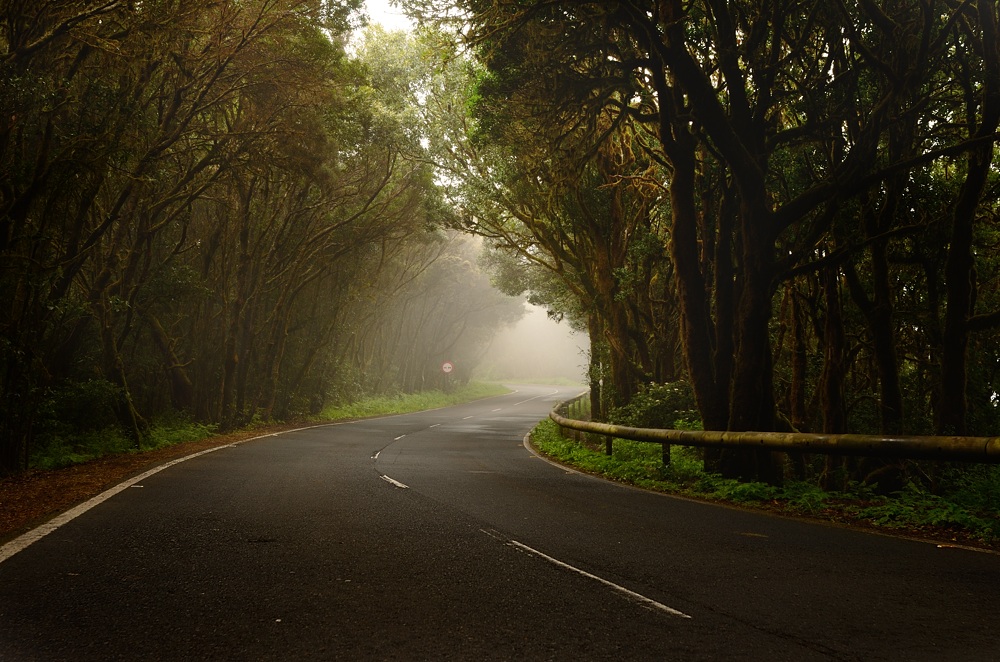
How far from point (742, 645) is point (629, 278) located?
14383 mm

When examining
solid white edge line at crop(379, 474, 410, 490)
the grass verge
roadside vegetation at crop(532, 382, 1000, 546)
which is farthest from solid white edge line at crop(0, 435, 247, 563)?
the grass verge

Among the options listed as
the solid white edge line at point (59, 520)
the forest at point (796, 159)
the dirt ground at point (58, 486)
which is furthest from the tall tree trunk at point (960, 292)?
the dirt ground at point (58, 486)

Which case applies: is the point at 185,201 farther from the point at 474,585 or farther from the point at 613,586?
the point at 613,586

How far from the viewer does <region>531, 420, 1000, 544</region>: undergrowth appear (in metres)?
7.61

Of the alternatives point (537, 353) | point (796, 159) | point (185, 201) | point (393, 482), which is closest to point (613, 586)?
point (393, 482)

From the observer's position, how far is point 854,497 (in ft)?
30.7

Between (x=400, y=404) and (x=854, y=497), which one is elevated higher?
(x=400, y=404)

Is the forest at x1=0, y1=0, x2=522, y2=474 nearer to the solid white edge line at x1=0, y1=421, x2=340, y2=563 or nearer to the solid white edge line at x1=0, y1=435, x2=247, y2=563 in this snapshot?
the solid white edge line at x1=0, y1=421, x2=340, y2=563

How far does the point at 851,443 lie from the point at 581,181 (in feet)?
40.1

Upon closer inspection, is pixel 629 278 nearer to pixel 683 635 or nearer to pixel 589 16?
pixel 589 16

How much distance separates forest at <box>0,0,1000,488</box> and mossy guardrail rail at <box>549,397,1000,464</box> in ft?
2.57

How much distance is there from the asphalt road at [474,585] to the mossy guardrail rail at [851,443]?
108cm

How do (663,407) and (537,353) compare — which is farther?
(537,353)

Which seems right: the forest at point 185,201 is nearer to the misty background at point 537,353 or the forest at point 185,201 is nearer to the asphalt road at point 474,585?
the asphalt road at point 474,585
